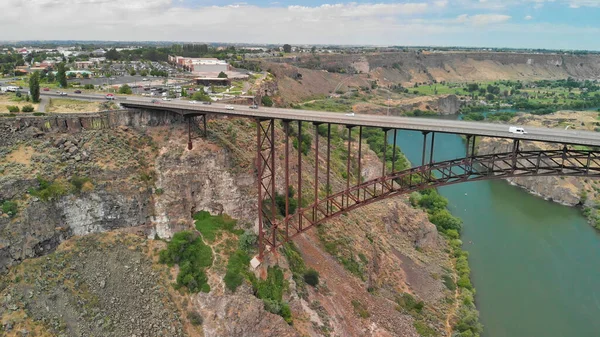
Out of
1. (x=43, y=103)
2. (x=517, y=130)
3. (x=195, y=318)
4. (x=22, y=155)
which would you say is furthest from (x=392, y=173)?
(x=43, y=103)

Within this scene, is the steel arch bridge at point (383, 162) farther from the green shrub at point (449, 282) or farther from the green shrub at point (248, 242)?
the green shrub at point (449, 282)

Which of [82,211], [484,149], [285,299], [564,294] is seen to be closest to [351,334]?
[285,299]

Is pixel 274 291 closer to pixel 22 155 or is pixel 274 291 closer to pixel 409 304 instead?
pixel 409 304

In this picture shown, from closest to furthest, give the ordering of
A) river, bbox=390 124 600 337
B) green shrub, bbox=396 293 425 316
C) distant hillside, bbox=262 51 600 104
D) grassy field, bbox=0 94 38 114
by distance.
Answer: green shrub, bbox=396 293 425 316
grassy field, bbox=0 94 38 114
river, bbox=390 124 600 337
distant hillside, bbox=262 51 600 104

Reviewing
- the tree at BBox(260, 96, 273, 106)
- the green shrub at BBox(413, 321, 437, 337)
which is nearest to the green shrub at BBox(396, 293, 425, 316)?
the green shrub at BBox(413, 321, 437, 337)

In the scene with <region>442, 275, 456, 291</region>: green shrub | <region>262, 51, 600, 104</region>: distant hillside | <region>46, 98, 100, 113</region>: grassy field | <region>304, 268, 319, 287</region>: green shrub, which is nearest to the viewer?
<region>304, 268, 319, 287</region>: green shrub

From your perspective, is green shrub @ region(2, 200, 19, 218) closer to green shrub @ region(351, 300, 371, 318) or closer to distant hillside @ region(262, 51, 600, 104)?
green shrub @ region(351, 300, 371, 318)
